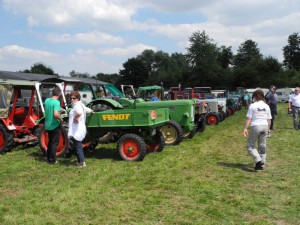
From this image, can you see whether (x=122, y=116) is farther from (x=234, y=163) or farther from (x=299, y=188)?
(x=299, y=188)

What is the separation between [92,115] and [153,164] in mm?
1719

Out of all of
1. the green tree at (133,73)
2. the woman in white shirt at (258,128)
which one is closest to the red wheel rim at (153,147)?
the woman in white shirt at (258,128)

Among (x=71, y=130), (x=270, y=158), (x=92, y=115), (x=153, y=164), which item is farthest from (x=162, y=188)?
(x=270, y=158)

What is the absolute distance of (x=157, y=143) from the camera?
340 inches

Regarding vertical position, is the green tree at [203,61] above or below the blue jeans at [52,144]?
above

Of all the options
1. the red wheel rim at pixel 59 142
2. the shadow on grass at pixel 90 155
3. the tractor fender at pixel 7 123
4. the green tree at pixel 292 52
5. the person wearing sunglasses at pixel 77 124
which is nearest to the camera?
the person wearing sunglasses at pixel 77 124

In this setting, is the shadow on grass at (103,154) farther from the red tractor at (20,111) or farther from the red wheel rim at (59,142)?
the red tractor at (20,111)

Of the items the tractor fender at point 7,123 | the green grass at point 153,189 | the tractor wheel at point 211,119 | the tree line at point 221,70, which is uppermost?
the tree line at point 221,70

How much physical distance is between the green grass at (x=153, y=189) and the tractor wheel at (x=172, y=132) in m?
1.16

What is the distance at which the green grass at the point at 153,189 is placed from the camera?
14.3ft

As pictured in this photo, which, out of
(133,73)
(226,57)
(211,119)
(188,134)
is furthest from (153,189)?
(133,73)

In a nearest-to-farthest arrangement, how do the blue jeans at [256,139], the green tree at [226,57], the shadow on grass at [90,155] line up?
the blue jeans at [256,139] → the shadow on grass at [90,155] → the green tree at [226,57]

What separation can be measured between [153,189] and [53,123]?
289 cm

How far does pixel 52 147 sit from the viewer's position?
7379 millimetres
